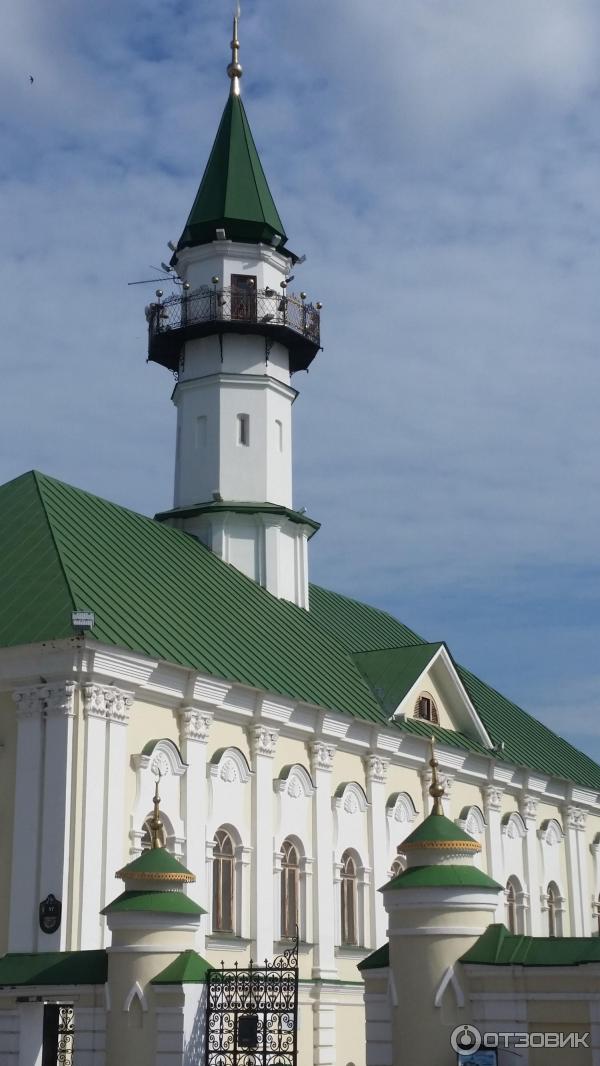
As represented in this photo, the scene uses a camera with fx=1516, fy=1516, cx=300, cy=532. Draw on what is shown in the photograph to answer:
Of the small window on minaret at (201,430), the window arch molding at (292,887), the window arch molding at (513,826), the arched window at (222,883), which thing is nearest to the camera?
the arched window at (222,883)

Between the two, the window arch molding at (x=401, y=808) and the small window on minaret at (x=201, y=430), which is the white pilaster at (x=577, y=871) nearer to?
the window arch molding at (x=401, y=808)

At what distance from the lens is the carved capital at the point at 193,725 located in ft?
85.6

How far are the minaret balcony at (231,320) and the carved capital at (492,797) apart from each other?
37.3ft

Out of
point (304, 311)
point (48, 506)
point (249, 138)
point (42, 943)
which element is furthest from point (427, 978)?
point (249, 138)

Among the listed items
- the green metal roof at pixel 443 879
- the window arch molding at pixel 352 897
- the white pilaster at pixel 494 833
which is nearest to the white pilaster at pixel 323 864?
the window arch molding at pixel 352 897

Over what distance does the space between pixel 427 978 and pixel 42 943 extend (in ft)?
26.6

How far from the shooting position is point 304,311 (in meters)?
36.8

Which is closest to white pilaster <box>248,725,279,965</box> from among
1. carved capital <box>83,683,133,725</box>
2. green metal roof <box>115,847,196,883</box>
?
carved capital <box>83,683,133,725</box>

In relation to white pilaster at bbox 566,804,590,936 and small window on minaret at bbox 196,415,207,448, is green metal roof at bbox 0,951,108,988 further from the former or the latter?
white pilaster at bbox 566,804,590,936

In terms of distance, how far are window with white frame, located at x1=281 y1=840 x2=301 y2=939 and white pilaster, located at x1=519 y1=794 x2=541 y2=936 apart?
1032cm

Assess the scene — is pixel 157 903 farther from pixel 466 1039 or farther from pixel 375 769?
pixel 375 769

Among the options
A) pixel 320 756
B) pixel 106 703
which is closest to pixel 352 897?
pixel 320 756

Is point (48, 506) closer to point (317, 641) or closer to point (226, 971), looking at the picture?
point (317, 641)

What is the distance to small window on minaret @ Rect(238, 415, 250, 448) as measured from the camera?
35.4 meters
